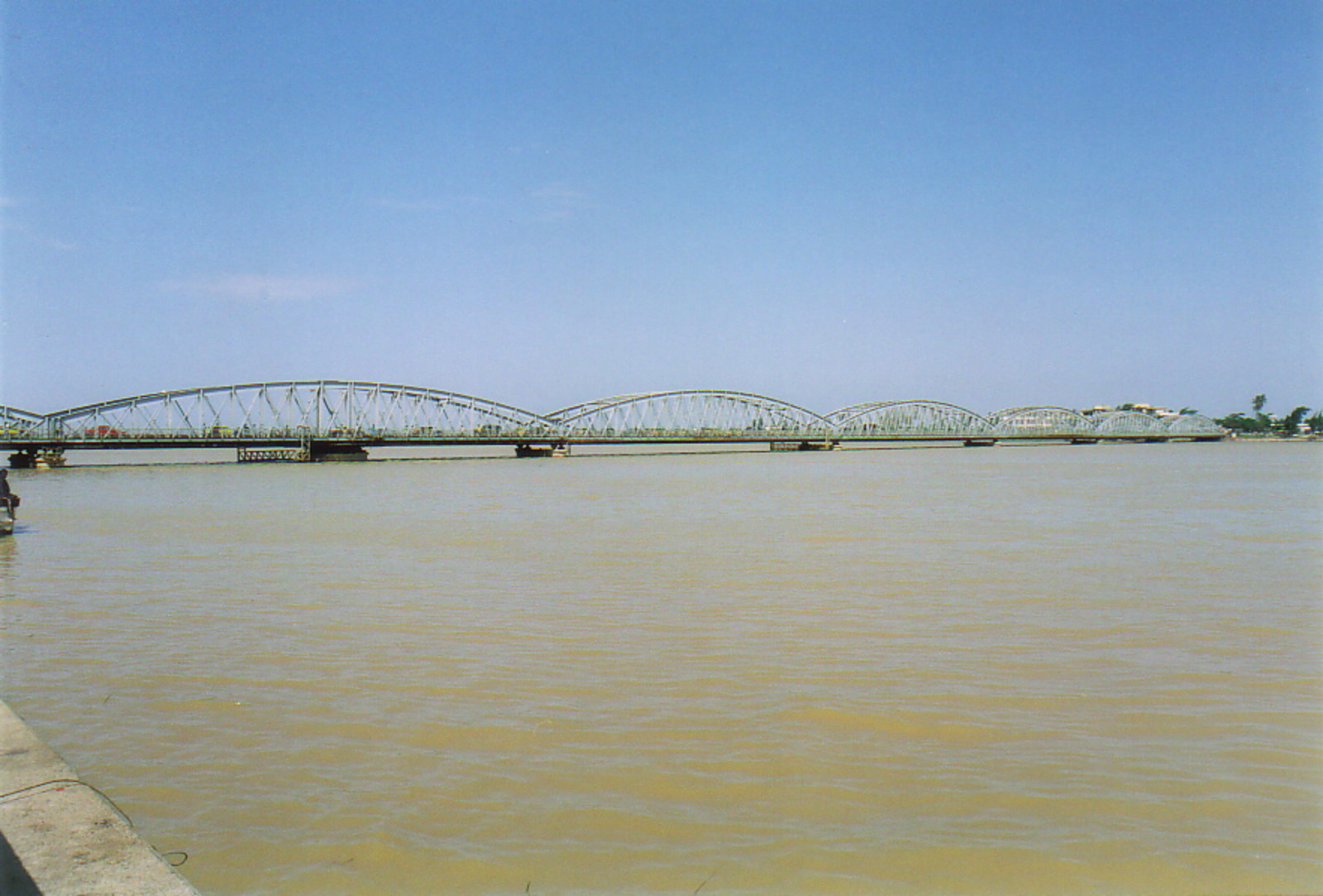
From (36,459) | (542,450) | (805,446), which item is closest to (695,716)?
(36,459)

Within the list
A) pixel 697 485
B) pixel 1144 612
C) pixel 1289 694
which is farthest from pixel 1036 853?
pixel 697 485

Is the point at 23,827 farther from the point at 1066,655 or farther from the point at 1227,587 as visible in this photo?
the point at 1227,587

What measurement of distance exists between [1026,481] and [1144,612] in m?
38.5

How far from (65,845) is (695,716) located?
410 cm

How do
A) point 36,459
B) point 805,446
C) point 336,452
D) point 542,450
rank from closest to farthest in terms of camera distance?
point 36,459 < point 336,452 < point 542,450 < point 805,446

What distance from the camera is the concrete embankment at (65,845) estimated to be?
11.6 ft

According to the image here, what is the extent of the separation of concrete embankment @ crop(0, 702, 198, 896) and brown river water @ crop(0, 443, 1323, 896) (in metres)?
0.56

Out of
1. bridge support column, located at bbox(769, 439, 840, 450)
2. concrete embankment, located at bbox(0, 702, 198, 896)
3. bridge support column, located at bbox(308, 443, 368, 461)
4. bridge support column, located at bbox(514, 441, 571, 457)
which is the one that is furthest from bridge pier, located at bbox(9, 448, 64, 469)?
bridge support column, located at bbox(769, 439, 840, 450)

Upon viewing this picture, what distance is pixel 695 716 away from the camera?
6.86 metres

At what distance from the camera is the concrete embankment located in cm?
354

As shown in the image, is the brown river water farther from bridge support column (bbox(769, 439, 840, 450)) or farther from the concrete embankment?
bridge support column (bbox(769, 439, 840, 450))

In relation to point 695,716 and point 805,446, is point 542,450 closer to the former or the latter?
point 805,446

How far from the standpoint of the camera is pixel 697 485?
47.8 m

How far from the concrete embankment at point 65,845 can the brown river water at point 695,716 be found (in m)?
0.56
